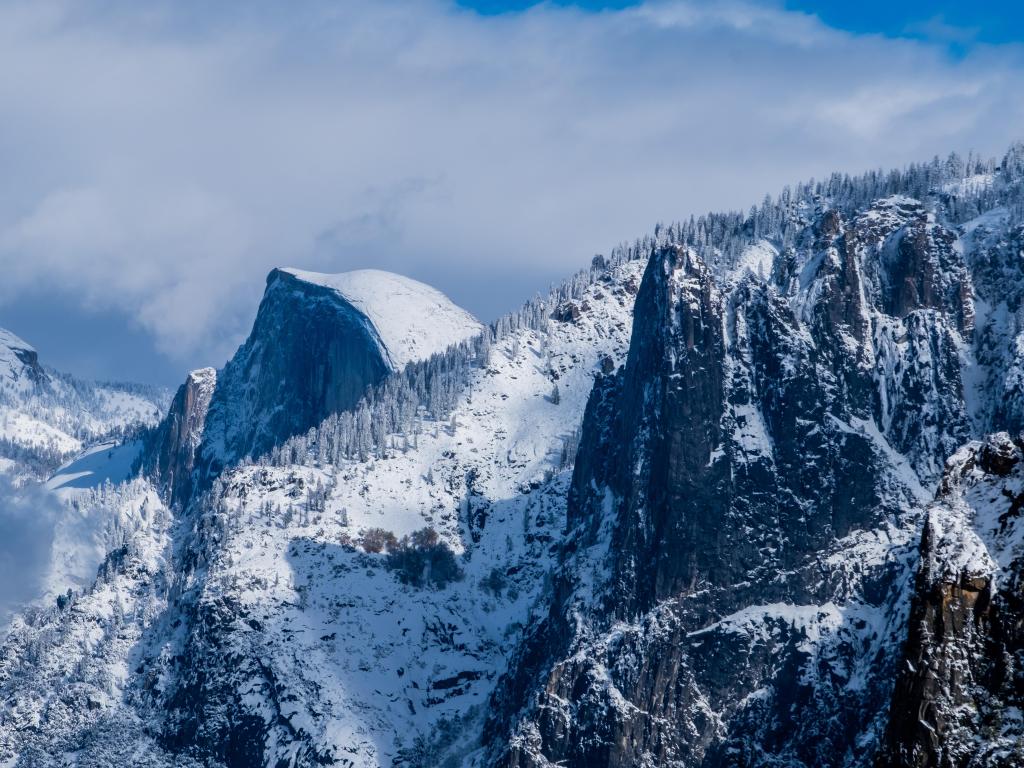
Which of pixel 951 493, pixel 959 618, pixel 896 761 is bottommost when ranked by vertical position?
pixel 896 761

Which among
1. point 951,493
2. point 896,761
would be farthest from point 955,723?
point 951,493

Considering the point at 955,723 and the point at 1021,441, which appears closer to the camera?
the point at 955,723

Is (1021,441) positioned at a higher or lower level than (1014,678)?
higher

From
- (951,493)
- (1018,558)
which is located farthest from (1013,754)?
(951,493)

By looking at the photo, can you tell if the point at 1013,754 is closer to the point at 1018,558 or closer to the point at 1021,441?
the point at 1018,558

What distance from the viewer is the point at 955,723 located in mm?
102875

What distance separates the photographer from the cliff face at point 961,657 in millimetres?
102250

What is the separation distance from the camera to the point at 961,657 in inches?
4075

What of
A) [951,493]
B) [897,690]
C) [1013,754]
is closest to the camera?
[1013,754]

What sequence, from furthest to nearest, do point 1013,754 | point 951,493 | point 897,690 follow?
point 951,493
point 897,690
point 1013,754

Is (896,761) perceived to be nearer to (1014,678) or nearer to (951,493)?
(1014,678)

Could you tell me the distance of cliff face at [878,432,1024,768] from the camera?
10225 cm

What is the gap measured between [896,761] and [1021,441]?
21.8 meters

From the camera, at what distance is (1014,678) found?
102750 mm
